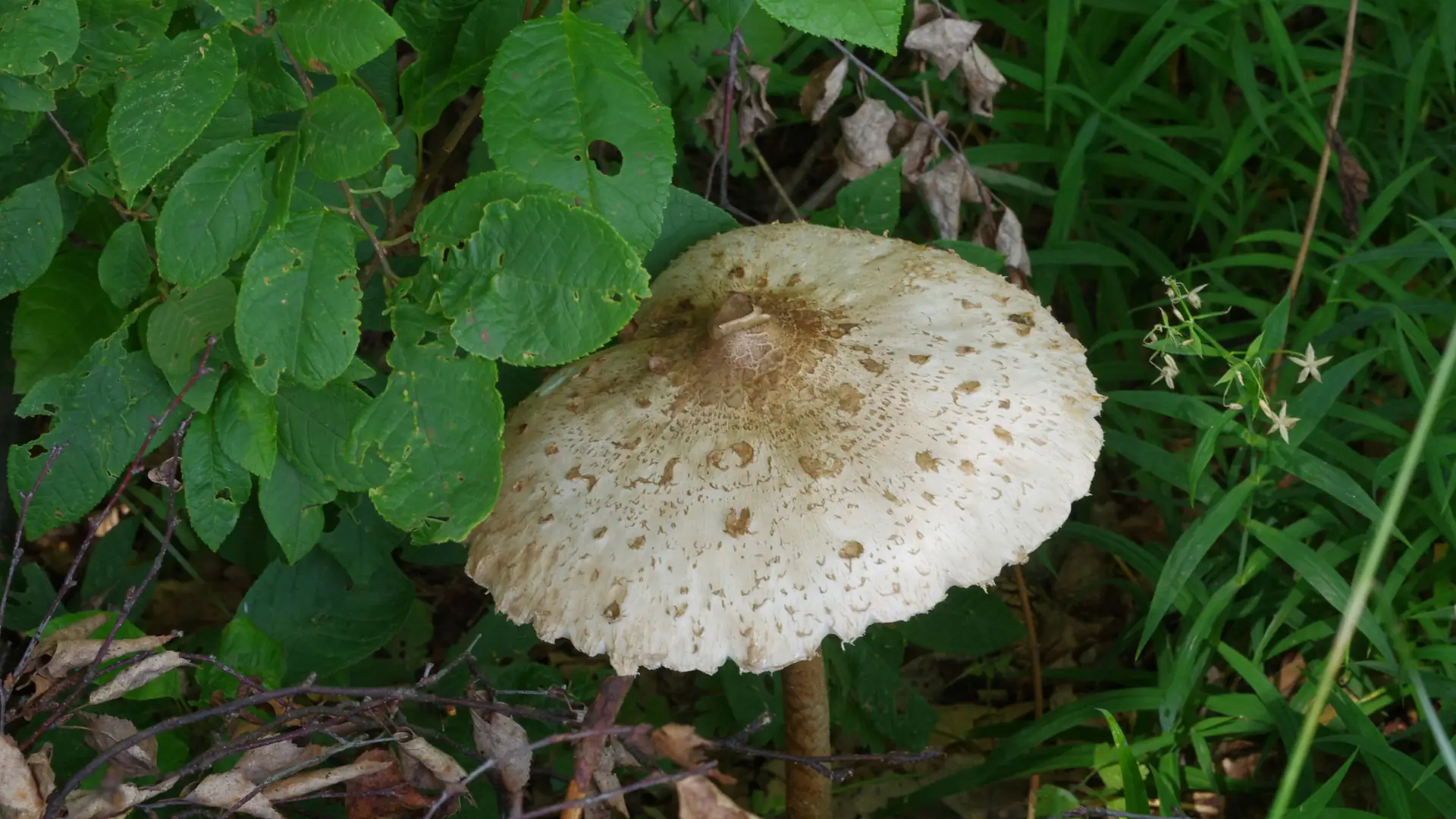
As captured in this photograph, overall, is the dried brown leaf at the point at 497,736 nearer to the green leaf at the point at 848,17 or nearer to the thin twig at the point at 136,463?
the thin twig at the point at 136,463

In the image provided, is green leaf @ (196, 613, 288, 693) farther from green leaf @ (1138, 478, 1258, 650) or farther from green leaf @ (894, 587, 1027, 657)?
green leaf @ (1138, 478, 1258, 650)

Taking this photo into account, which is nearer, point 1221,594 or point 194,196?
point 194,196

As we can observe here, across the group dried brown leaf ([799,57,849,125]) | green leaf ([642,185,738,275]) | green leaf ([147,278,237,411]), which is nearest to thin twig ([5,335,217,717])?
green leaf ([147,278,237,411])

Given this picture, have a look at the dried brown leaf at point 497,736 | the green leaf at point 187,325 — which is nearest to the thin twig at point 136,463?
the green leaf at point 187,325

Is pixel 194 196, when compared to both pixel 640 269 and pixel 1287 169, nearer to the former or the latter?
pixel 640 269

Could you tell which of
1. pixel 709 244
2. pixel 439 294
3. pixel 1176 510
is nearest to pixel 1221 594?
pixel 1176 510

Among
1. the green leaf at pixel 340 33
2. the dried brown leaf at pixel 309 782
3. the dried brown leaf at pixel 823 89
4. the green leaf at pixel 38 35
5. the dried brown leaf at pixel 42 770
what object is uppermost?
the green leaf at pixel 38 35

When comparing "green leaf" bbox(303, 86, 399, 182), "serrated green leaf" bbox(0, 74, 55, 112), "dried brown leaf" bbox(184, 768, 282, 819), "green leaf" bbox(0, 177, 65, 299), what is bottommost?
"dried brown leaf" bbox(184, 768, 282, 819)
